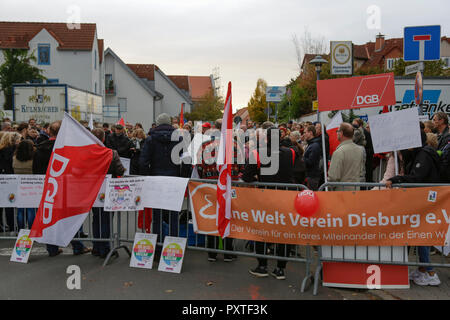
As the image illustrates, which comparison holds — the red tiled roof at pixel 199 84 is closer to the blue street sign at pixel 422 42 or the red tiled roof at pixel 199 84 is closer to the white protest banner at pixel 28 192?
the blue street sign at pixel 422 42

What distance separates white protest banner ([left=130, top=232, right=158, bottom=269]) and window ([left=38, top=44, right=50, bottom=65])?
41592 millimetres

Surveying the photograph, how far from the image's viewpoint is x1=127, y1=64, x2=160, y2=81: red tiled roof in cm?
6456

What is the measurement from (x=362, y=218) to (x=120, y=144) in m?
7.83

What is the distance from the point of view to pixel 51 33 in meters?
43.1

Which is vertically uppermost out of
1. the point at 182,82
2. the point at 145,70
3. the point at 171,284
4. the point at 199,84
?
the point at 199,84

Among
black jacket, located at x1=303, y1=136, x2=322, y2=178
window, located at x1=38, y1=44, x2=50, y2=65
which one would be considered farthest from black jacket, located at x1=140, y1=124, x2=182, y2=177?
window, located at x1=38, y1=44, x2=50, y2=65

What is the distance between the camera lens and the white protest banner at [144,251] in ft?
20.4

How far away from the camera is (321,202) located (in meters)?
5.36

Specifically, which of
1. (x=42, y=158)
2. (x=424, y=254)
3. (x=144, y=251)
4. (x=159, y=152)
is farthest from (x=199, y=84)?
(x=424, y=254)

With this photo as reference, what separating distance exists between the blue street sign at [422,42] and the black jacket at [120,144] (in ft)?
24.0

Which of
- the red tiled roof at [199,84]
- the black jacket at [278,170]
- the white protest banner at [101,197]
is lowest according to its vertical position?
the white protest banner at [101,197]

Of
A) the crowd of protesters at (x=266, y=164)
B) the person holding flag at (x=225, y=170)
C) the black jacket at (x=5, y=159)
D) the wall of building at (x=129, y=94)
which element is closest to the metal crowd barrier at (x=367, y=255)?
the crowd of protesters at (x=266, y=164)

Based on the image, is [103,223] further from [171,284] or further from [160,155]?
[171,284]
